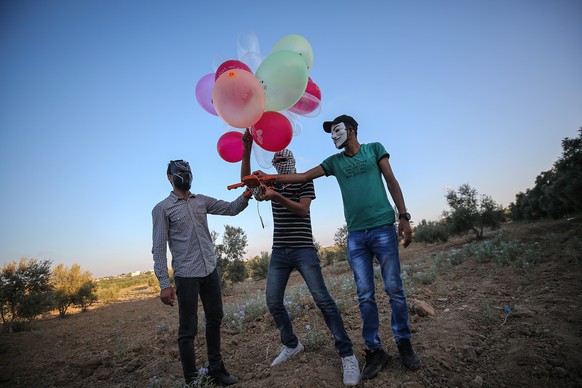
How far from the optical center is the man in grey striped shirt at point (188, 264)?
9.09 feet

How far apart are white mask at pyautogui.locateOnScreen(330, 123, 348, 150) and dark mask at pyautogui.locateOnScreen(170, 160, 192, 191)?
1.71m

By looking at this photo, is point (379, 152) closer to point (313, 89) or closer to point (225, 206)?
Result: point (313, 89)

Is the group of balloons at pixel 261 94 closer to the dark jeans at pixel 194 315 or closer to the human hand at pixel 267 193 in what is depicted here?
the human hand at pixel 267 193

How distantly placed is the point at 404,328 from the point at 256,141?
7.80 feet

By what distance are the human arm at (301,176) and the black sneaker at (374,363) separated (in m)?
1.80

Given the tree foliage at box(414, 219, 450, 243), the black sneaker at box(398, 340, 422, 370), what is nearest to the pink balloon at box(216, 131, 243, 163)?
the black sneaker at box(398, 340, 422, 370)

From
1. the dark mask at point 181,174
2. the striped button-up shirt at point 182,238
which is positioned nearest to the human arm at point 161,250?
the striped button-up shirt at point 182,238

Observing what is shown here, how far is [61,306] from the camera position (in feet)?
48.5

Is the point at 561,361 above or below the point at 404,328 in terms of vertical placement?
below

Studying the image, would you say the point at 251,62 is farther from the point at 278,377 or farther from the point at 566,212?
the point at 566,212

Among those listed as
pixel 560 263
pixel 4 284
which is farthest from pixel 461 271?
pixel 4 284

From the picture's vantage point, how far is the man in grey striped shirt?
9.09 ft

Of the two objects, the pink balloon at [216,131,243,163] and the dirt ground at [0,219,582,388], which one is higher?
the pink balloon at [216,131,243,163]

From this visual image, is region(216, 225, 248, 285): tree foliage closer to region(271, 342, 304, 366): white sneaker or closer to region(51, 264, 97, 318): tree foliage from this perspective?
region(51, 264, 97, 318): tree foliage
